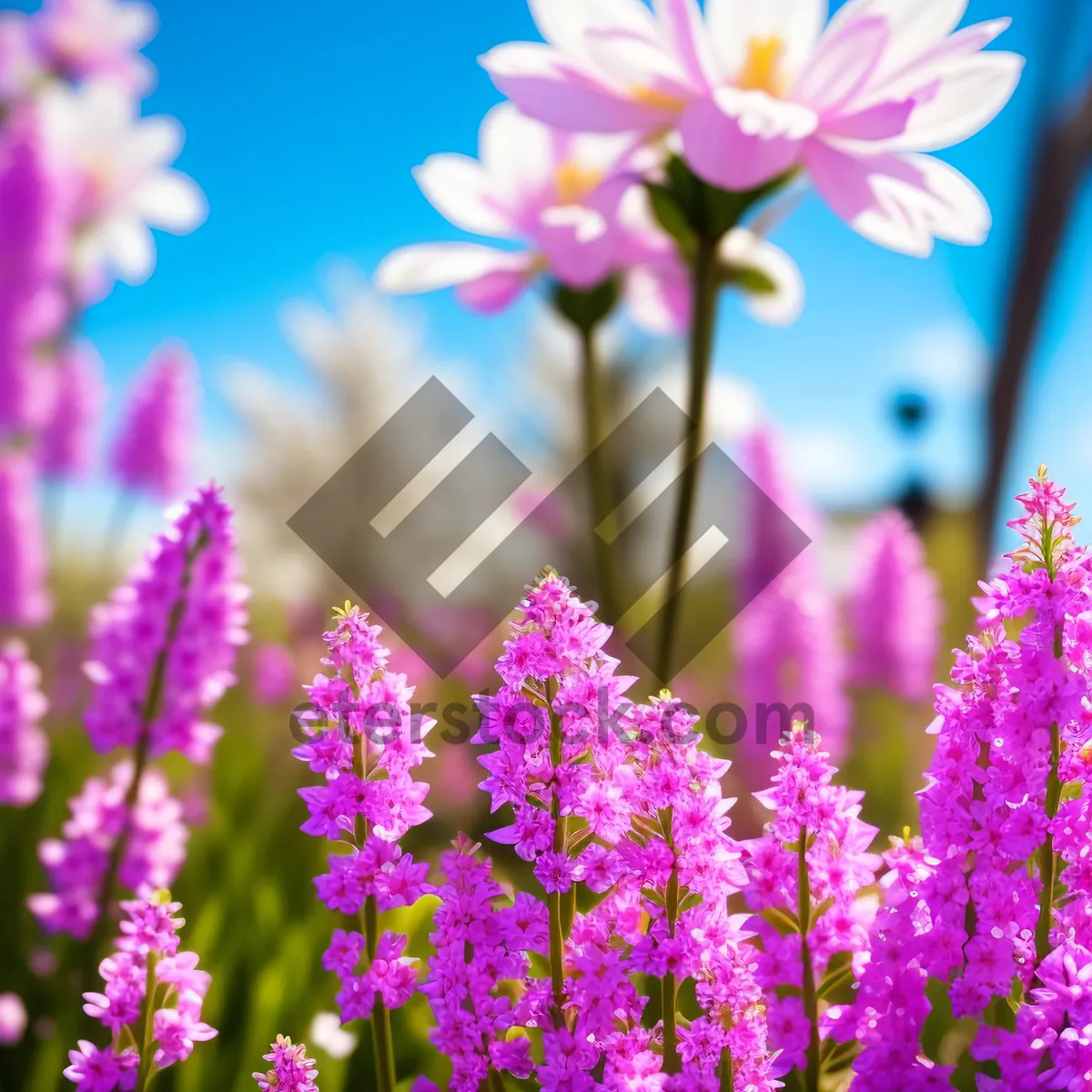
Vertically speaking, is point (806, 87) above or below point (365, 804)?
above

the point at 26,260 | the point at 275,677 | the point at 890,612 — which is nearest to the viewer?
the point at 890,612

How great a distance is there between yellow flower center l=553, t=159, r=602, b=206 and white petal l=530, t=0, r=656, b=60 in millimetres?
168

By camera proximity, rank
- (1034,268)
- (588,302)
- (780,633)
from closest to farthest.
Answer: (588,302)
(780,633)
(1034,268)

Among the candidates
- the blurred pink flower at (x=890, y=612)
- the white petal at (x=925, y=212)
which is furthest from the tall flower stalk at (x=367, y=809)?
the blurred pink flower at (x=890, y=612)

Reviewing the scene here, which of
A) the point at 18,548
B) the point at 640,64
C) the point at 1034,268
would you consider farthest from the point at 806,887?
the point at 1034,268

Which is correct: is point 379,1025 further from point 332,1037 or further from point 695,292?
point 695,292

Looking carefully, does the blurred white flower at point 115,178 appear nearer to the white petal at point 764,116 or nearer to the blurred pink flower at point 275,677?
the blurred pink flower at point 275,677

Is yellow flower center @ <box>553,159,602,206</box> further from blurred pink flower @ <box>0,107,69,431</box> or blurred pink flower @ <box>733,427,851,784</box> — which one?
blurred pink flower @ <box>0,107,69,431</box>

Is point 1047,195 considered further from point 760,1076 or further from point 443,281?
point 760,1076

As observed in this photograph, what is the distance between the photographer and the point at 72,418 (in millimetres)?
1812

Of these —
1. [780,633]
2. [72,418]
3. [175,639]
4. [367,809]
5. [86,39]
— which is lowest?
[367,809]

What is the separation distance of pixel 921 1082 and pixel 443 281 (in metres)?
0.60

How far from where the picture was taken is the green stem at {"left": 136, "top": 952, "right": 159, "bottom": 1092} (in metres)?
0.43

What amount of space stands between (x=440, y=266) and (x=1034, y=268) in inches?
88.7
